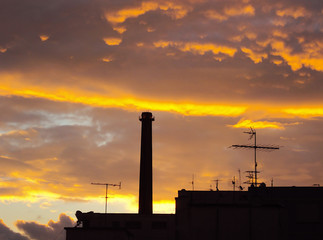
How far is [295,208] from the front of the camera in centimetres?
6812

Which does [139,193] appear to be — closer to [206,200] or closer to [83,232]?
[206,200]

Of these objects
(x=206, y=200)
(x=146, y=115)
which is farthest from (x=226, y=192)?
(x=146, y=115)

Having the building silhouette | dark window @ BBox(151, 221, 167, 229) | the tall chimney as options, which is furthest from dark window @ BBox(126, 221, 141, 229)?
the tall chimney

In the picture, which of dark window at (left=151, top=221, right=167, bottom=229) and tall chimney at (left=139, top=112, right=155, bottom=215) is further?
tall chimney at (left=139, top=112, right=155, bottom=215)

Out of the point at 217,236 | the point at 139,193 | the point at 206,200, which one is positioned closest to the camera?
the point at 217,236

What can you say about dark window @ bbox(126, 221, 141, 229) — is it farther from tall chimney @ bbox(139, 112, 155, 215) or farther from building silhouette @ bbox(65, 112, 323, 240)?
tall chimney @ bbox(139, 112, 155, 215)

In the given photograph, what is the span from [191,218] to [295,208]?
12132 millimetres

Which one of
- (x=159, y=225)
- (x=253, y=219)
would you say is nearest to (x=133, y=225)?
(x=159, y=225)

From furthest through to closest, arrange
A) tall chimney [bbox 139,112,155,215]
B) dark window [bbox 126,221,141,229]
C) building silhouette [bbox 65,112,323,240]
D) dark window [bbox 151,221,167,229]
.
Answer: tall chimney [bbox 139,112,155,215] < dark window [bbox 126,221,141,229] < dark window [bbox 151,221,167,229] < building silhouette [bbox 65,112,323,240]

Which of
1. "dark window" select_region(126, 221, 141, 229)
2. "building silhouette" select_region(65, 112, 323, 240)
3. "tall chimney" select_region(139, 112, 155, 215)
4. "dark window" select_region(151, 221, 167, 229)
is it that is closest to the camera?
"building silhouette" select_region(65, 112, 323, 240)

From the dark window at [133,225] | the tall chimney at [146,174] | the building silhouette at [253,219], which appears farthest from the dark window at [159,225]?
the tall chimney at [146,174]

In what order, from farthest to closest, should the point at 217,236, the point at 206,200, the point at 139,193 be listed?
the point at 139,193 → the point at 206,200 → the point at 217,236

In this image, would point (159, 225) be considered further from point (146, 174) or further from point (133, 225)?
point (146, 174)

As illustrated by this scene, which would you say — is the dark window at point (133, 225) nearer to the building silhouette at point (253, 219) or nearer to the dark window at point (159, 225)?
the dark window at point (159, 225)
